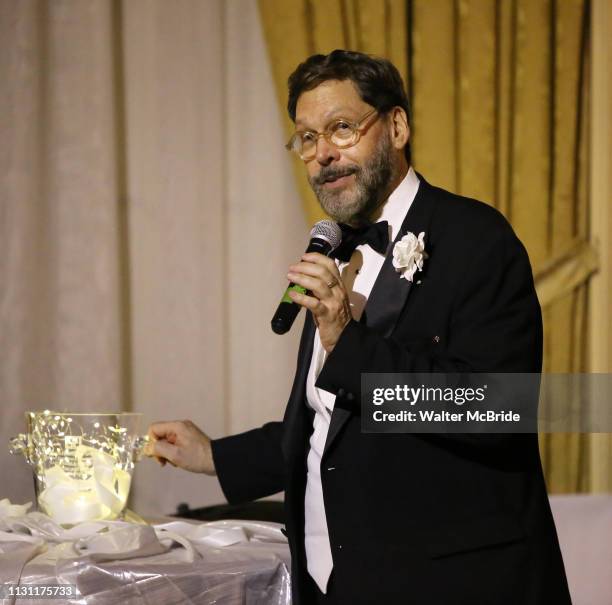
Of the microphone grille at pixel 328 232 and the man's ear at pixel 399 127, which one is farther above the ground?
the man's ear at pixel 399 127

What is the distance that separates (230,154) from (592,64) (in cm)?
147

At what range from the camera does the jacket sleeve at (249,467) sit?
1.79 metres

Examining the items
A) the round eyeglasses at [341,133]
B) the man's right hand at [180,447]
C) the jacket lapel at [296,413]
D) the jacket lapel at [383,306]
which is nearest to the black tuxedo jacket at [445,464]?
the jacket lapel at [383,306]

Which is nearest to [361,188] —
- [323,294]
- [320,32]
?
[323,294]

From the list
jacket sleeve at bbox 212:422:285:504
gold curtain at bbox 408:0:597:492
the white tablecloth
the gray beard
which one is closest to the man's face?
the gray beard

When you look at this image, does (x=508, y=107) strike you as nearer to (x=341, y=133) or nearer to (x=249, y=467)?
(x=341, y=133)

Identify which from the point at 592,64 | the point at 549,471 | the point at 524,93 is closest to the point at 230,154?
the point at 524,93

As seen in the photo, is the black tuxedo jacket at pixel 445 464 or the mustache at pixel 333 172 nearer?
the black tuxedo jacket at pixel 445 464

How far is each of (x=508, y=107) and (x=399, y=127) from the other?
195 centimetres

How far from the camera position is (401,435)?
4.82ft

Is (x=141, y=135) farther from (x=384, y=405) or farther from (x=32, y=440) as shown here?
(x=384, y=405)

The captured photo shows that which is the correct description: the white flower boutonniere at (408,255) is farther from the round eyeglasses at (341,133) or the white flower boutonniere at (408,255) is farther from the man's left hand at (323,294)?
the round eyeglasses at (341,133)

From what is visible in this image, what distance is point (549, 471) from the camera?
360 centimetres

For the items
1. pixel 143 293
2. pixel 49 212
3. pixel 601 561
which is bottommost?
pixel 601 561
